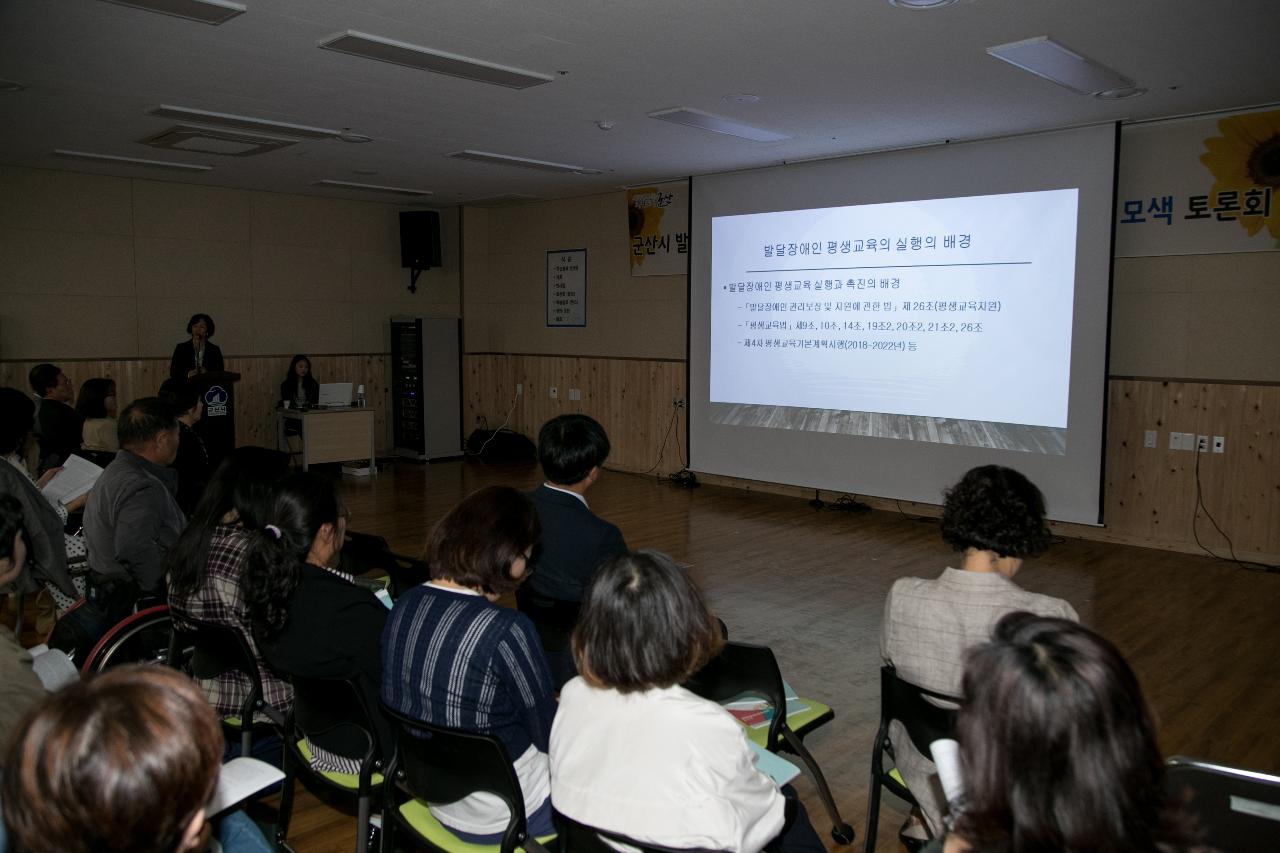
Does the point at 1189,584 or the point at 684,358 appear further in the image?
the point at 684,358

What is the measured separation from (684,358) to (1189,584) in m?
5.01

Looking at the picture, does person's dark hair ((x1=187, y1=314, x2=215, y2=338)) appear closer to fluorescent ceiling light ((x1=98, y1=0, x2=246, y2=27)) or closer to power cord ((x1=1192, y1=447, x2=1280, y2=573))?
fluorescent ceiling light ((x1=98, y1=0, x2=246, y2=27))

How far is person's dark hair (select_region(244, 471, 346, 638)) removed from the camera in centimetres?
229

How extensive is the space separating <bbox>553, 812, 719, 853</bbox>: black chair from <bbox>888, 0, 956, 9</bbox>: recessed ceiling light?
11.9 ft

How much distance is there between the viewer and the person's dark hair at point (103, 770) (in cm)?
100

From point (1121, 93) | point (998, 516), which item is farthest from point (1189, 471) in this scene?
point (998, 516)

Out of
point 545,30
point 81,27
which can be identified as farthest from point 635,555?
point 81,27

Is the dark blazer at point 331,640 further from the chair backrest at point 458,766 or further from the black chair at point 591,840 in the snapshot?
the black chair at point 591,840

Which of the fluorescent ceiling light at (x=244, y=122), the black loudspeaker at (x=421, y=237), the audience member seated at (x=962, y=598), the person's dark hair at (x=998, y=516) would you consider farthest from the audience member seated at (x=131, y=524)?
the black loudspeaker at (x=421, y=237)

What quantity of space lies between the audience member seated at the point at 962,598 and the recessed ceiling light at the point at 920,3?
241cm

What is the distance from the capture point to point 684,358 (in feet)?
30.5

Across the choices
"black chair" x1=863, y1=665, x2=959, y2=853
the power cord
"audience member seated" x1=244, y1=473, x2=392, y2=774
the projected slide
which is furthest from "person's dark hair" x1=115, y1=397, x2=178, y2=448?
the power cord

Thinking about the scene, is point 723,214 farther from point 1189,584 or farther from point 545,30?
point 1189,584

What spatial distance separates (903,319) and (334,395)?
19.4ft
